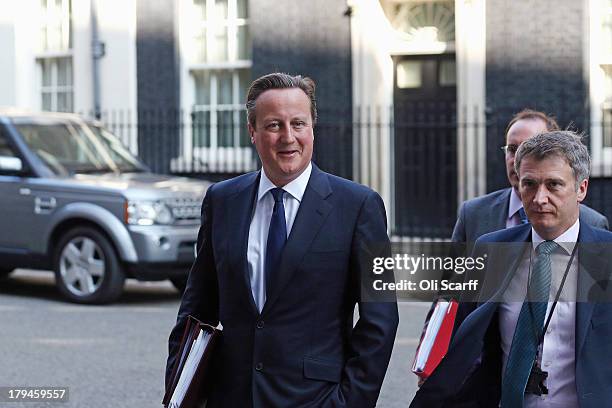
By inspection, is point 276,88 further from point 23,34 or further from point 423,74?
point 23,34

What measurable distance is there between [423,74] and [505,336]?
13.1 m

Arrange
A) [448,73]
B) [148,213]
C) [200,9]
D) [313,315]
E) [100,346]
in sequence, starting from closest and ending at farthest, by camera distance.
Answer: [313,315] → [100,346] → [148,213] → [448,73] → [200,9]

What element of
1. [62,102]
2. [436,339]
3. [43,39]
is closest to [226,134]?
[62,102]

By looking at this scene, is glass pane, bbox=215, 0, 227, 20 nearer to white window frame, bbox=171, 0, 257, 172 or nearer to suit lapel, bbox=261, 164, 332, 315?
white window frame, bbox=171, 0, 257, 172

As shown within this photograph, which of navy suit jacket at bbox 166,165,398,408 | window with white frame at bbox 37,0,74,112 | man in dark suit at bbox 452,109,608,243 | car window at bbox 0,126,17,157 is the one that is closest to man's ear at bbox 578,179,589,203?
navy suit jacket at bbox 166,165,398,408

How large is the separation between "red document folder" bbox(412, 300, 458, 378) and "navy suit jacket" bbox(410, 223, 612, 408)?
0.49 meters

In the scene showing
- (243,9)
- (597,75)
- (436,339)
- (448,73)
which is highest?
(243,9)

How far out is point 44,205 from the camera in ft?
38.3

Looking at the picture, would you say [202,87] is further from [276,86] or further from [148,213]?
[276,86]

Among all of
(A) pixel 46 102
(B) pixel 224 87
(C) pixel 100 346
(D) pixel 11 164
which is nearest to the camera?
(C) pixel 100 346

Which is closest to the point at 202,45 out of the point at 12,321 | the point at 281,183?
the point at 12,321

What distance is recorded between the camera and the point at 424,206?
1571 centimetres

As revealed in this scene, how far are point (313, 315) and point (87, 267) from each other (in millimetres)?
8300

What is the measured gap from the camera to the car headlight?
1130cm
